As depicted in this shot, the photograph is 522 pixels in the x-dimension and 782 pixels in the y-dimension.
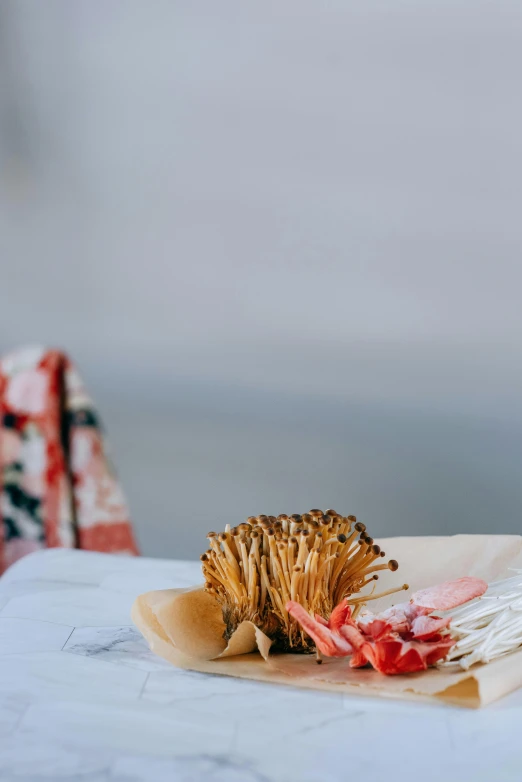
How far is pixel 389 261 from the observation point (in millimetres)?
1567

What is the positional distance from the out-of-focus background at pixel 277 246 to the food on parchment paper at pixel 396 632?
1.04 m

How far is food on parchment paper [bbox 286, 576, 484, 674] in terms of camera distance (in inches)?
20.0

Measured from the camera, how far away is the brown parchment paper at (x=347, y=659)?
49 centimetres

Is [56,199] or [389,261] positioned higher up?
A: [56,199]

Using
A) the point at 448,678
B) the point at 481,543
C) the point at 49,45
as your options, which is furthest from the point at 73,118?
the point at 448,678

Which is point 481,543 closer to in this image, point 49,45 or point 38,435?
point 38,435

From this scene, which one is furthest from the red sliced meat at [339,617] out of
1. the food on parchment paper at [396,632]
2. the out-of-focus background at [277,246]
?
Result: the out-of-focus background at [277,246]

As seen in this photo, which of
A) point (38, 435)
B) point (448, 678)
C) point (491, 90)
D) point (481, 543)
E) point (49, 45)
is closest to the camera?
point (448, 678)

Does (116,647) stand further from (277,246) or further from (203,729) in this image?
(277,246)

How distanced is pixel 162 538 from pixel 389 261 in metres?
0.74

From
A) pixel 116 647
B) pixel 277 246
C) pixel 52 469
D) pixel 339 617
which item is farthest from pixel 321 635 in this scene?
pixel 277 246

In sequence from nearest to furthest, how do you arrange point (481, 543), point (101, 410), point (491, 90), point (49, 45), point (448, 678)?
point (448, 678) < point (481, 543) < point (491, 90) < point (49, 45) < point (101, 410)

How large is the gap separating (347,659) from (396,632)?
0.04 m

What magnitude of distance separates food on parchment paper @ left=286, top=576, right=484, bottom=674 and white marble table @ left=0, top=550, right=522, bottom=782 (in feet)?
0.11
